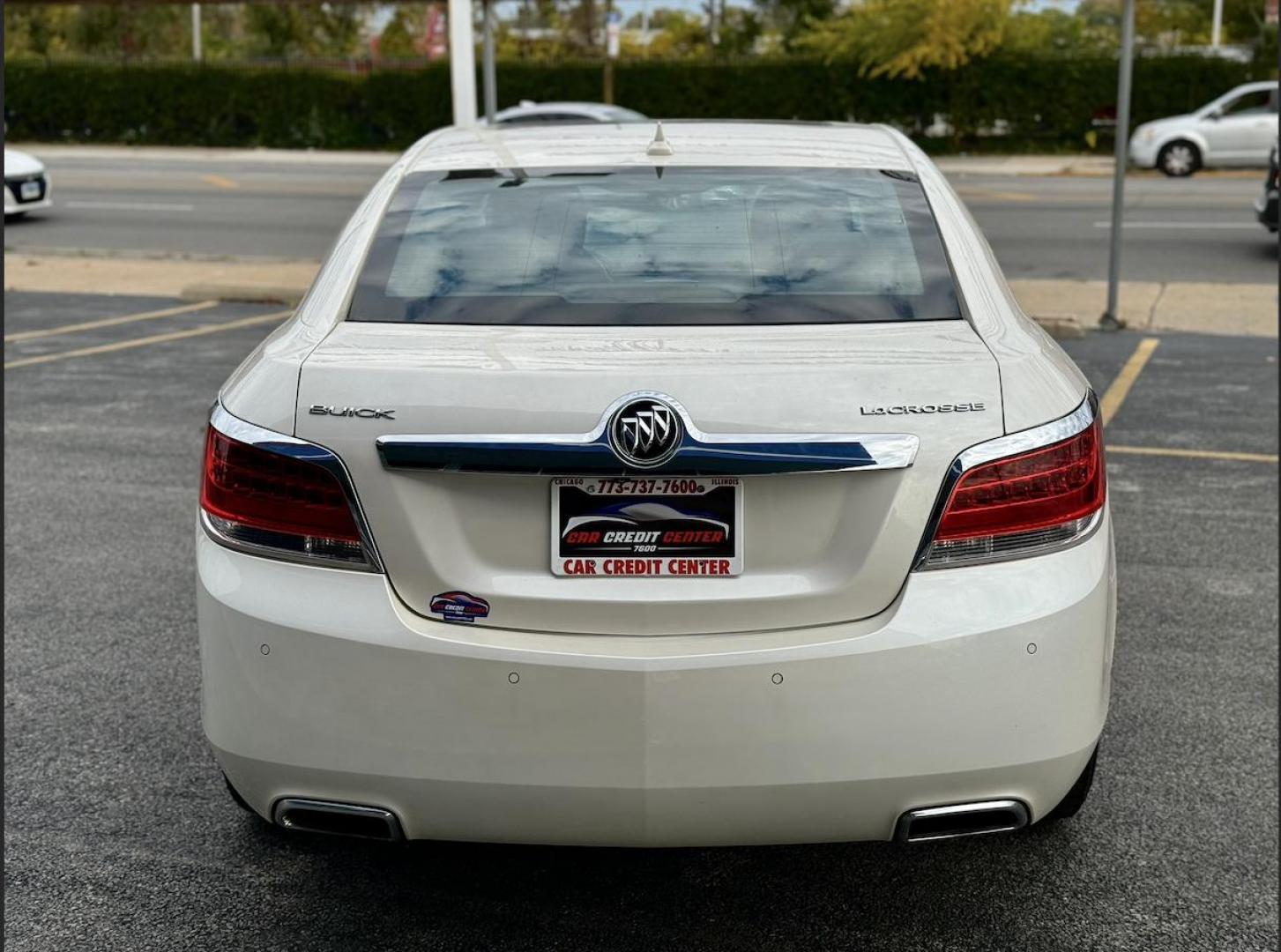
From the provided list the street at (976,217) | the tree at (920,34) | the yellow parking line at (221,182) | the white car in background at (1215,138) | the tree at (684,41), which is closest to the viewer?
the street at (976,217)

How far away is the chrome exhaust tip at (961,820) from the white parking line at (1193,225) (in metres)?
16.9

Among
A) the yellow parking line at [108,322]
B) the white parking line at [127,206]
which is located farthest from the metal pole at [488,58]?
the white parking line at [127,206]

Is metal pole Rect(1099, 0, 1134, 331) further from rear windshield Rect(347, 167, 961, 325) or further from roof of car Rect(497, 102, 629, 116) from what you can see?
roof of car Rect(497, 102, 629, 116)

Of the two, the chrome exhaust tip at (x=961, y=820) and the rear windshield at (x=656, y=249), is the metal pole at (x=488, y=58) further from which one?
the chrome exhaust tip at (x=961, y=820)

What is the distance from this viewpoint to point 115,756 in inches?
164

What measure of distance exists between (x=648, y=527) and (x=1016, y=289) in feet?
38.1

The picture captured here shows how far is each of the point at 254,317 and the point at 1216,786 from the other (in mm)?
9965

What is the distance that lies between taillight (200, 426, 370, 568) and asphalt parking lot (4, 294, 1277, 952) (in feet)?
2.99

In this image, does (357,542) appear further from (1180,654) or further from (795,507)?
(1180,654)

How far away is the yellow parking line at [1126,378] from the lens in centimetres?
872

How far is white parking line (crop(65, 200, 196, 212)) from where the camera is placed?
73.2 feet

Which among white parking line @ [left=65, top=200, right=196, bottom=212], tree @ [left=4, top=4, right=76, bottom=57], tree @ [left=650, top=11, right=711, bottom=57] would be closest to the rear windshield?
white parking line @ [left=65, top=200, right=196, bottom=212]

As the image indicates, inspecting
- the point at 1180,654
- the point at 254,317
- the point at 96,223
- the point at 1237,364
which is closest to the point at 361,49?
the point at 96,223

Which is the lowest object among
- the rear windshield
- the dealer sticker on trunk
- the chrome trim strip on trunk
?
the dealer sticker on trunk
